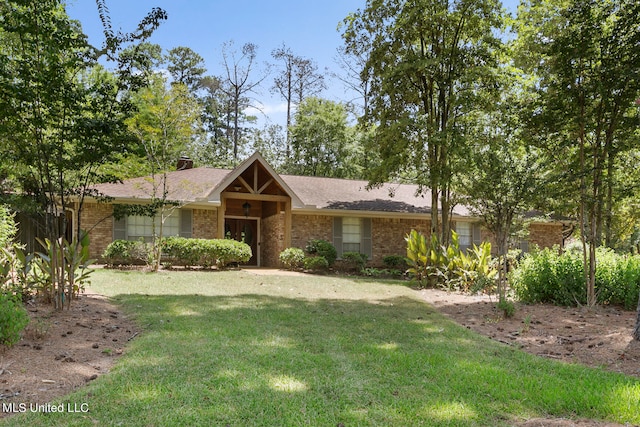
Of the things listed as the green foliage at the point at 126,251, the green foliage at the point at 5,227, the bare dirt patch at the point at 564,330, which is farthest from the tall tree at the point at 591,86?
the green foliage at the point at 126,251

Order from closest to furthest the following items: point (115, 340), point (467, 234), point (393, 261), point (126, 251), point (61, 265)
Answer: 1. point (115, 340)
2. point (61, 265)
3. point (126, 251)
4. point (393, 261)
5. point (467, 234)

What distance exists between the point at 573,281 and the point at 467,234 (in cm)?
1090

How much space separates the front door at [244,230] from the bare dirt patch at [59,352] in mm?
12358

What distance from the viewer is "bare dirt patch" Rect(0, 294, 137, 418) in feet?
12.4

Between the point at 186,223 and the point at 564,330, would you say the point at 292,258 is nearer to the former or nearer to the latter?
the point at 186,223

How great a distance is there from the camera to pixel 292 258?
52.6 feet

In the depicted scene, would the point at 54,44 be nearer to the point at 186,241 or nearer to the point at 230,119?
the point at 186,241

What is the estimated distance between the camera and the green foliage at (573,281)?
8508mm

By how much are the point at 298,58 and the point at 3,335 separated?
31.3 meters

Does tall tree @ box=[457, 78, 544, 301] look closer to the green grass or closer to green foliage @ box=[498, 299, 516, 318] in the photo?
green foliage @ box=[498, 299, 516, 318]

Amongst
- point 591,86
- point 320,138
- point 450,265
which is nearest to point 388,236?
point 450,265

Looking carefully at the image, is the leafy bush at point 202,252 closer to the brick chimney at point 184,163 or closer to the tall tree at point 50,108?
the brick chimney at point 184,163

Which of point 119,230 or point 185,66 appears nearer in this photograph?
point 119,230

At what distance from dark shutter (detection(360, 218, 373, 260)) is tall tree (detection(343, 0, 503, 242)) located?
11.7 ft
